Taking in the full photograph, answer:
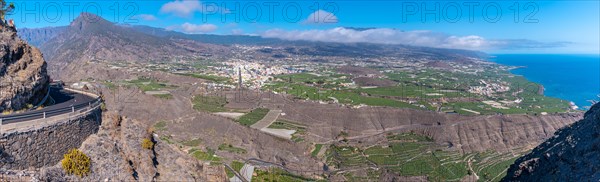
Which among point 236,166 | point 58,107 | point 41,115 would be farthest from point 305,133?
point 41,115

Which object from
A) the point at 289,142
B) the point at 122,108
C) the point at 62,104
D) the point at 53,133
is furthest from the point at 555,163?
the point at 122,108

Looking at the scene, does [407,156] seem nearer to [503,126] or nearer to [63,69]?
[503,126]

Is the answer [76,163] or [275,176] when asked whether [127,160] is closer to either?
[76,163]

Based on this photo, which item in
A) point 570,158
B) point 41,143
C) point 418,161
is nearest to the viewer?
point 570,158

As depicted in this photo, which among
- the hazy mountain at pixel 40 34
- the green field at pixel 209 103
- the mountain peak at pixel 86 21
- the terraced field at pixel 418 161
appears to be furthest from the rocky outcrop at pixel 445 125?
the hazy mountain at pixel 40 34

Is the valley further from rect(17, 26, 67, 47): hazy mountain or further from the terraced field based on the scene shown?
rect(17, 26, 67, 47): hazy mountain

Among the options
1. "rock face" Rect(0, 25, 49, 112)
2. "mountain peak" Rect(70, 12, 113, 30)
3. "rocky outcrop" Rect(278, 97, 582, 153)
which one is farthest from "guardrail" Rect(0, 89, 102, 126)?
"mountain peak" Rect(70, 12, 113, 30)
